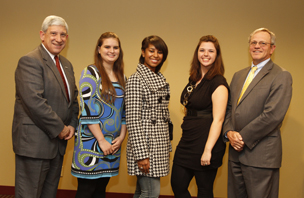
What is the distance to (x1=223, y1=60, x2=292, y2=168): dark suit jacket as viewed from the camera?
213cm

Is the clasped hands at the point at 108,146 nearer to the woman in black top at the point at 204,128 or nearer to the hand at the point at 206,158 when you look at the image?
the woman in black top at the point at 204,128

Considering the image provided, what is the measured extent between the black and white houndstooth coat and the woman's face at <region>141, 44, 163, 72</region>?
74 millimetres

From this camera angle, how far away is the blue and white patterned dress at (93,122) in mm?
2121

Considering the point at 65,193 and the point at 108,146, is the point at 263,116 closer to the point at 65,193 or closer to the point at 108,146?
the point at 108,146

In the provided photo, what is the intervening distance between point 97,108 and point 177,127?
1.48 metres

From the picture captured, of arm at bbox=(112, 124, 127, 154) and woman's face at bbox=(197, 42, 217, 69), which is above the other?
woman's face at bbox=(197, 42, 217, 69)

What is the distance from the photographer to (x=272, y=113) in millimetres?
2119

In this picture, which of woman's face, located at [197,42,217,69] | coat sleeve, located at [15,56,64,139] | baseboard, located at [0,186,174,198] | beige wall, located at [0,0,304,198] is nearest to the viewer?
coat sleeve, located at [15,56,64,139]

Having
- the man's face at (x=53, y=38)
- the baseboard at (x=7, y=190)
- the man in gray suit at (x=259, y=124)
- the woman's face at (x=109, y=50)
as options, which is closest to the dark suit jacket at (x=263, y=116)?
the man in gray suit at (x=259, y=124)

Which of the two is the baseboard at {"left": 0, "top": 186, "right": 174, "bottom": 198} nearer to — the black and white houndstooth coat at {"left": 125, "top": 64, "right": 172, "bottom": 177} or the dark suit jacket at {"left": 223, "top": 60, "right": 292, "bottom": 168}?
the black and white houndstooth coat at {"left": 125, "top": 64, "right": 172, "bottom": 177}

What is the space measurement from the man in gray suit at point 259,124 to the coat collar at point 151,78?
0.67m

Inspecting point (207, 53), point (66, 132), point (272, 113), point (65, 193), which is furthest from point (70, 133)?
point (272, 113)

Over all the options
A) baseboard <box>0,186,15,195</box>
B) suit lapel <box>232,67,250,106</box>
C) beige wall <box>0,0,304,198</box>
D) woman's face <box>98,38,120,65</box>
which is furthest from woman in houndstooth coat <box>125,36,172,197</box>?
baseboard <box>0,186,15,195</box>

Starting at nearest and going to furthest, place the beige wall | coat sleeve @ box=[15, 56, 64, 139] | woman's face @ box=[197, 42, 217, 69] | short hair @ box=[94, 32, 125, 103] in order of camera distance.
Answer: coat sleeve @ box=[15, 56, 64, 139] → short hair @ box=[94, 32, 125, 103] → woman's face @ box=[197, 42, 217, 69] → the beige wall
